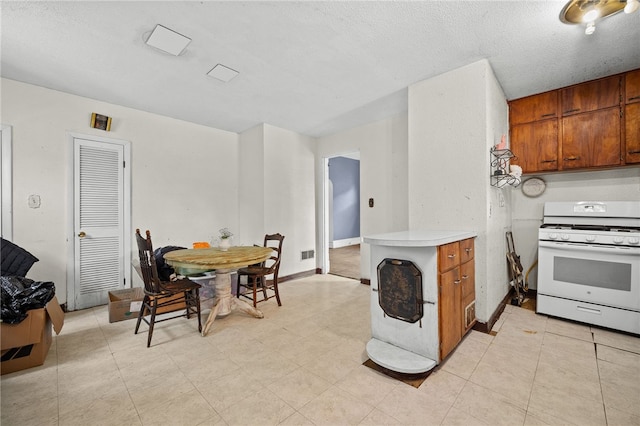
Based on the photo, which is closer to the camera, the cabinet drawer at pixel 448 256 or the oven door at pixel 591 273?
the cabinet drawer at pixel 448 256

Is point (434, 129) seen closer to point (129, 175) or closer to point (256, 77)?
point (256, 77)

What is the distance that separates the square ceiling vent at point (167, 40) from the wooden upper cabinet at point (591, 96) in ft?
13.1

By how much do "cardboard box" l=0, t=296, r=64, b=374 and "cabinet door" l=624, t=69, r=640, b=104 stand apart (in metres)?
5.68

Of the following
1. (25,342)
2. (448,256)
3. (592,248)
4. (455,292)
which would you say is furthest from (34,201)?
(592,248)

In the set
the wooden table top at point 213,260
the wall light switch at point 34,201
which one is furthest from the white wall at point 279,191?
the wall light switch at point 34,201

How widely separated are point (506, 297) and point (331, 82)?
3350 millimetres

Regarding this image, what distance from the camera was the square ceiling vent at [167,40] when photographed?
6.68 feet

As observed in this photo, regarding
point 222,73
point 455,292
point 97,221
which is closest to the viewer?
point 455,292

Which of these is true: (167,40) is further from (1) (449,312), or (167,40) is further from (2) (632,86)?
(2) (632,86)

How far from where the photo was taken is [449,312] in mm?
1959

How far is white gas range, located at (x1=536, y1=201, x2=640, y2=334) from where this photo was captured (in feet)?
7.62

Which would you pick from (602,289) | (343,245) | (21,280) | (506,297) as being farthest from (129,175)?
(343,245)

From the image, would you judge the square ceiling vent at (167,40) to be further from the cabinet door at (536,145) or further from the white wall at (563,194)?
the white wall at (563,194)

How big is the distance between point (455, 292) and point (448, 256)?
336 mm
